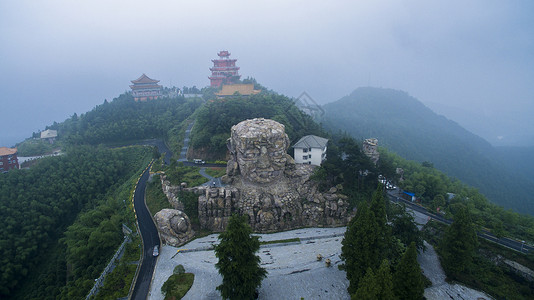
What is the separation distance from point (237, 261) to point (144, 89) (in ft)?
168

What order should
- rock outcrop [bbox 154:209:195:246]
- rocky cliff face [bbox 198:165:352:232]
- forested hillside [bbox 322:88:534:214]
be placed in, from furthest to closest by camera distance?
1. forested hillside [bbox 322:88:534:214]
2. rocky cliff face [bbox 198:165:352:232]
3. rock outcrop [bbox 154:209:195:246]

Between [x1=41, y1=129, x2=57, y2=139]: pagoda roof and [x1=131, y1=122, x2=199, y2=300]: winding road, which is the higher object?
[x1=41, y1=129, x2=57, y2=139]: pagoda roof

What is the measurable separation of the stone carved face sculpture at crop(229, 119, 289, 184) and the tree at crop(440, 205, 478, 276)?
1395cm

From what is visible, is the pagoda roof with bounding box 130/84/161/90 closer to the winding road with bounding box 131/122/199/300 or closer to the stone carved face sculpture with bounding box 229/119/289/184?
the winding road with bounding box 131/122/199/300

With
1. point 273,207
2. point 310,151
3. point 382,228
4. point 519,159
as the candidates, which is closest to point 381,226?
point 382,228

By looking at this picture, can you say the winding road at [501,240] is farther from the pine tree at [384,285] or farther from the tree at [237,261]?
the tree at [237,261]

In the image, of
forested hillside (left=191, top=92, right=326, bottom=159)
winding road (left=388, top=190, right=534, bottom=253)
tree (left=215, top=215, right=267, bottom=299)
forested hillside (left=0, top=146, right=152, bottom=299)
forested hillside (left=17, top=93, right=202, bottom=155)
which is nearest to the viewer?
tree (left=215, top=215, right=267, bottom=299)

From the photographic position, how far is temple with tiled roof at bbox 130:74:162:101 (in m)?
54.1

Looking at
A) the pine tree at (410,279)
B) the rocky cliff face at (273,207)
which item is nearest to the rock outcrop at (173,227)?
the rocky cliff face at (273,207)

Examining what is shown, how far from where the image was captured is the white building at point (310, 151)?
27.2 metres

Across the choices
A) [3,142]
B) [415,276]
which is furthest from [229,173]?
[3,142]

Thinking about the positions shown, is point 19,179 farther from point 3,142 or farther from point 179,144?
point 3,142

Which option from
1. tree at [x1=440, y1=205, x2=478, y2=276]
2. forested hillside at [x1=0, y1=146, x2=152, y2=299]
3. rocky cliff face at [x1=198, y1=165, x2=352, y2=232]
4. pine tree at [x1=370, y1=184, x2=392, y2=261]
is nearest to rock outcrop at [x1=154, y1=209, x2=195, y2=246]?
rocky cliff face at [x1=198, y1=165, x2=352, y2=232]

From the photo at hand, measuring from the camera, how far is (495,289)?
1609cm
